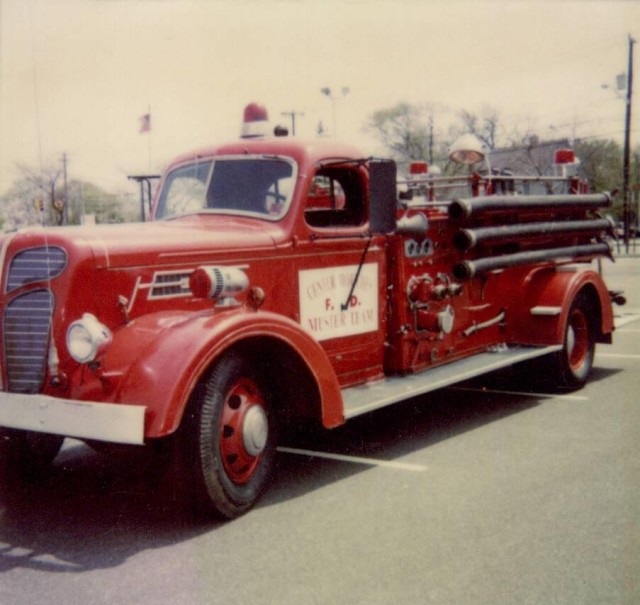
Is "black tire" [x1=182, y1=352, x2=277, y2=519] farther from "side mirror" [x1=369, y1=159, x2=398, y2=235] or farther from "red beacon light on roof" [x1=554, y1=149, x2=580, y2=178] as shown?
"red beacon light on roof" [x1=554, y1=149, x2=580, y2=178]

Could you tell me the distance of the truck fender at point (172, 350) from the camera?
3.82 meters

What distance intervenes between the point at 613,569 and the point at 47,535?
8.77 ft

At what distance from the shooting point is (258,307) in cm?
456

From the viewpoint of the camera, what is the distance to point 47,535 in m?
4.15

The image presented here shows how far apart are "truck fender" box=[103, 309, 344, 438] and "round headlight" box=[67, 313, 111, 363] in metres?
0.13

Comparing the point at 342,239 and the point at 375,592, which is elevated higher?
the point at 342,239

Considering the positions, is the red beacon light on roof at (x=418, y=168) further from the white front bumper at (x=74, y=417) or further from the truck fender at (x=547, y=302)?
the white front bumper at (x=74, y=417)

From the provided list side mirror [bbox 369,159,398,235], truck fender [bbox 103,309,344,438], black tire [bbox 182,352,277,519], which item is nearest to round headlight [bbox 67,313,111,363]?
truck fender [bbox 103,309,344,438]

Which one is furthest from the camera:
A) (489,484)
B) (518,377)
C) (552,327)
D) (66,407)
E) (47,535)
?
(518,377)

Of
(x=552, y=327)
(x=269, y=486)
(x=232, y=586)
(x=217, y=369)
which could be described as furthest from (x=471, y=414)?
(x=232, y=586)

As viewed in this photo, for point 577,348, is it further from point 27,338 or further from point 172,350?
point 27,338

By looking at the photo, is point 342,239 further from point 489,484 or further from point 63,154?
point 63,154

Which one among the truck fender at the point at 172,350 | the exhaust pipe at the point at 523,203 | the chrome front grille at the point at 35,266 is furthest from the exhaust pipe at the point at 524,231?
the chrome front grille at the point at 35,266

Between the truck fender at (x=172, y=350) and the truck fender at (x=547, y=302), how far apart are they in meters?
3.10
